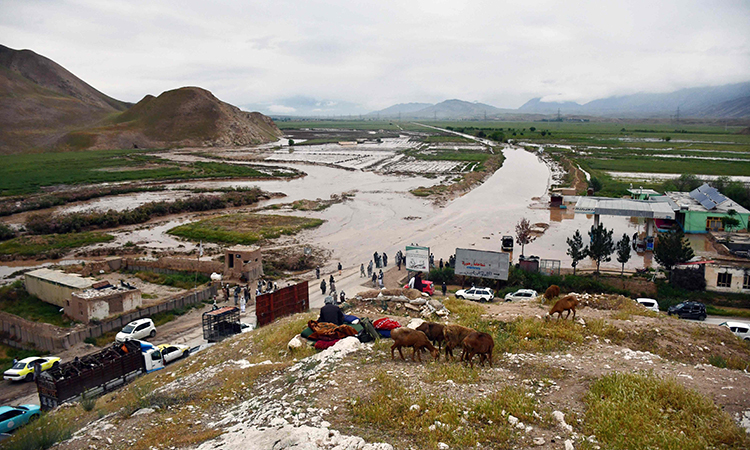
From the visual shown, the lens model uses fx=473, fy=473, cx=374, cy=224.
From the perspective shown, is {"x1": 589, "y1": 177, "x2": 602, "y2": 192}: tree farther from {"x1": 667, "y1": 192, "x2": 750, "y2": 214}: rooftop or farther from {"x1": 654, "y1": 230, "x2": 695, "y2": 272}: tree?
{"x1": 654, "y1": 230, "x2": 695, "y2": 272}: tree

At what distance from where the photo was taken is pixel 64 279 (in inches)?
963

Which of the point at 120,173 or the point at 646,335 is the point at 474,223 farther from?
the point at 120,173

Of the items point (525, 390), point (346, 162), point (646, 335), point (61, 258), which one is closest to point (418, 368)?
point (525, 390)

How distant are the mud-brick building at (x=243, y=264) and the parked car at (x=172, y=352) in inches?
431

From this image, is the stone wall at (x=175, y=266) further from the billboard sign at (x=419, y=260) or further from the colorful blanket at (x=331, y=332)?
the colorful blanket at (x=331, y=332)

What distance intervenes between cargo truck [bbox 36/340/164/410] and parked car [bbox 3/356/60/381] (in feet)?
9.42

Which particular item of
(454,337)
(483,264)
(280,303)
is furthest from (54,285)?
(483,264)

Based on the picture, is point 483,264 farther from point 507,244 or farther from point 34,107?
point 34,107

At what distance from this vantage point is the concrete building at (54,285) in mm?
23453

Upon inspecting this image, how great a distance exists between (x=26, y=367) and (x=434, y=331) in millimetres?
16043

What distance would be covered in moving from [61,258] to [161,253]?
7.51 m

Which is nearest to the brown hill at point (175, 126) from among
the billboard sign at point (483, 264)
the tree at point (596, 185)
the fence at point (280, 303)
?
the tree at point (596, 185)

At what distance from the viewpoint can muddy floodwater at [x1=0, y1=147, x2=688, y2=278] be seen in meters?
38.2

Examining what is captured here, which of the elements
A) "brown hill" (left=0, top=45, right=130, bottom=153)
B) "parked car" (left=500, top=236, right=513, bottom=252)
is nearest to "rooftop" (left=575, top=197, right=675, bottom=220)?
"parked car" (left=500, top=236, right=513, bottom=252)
